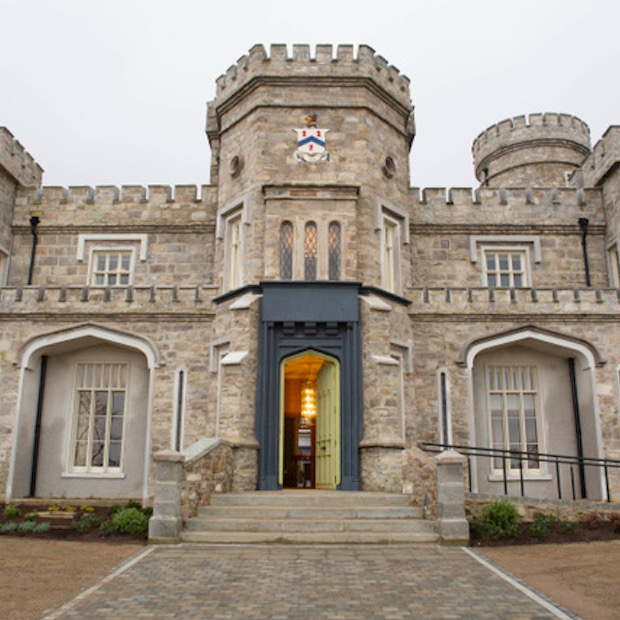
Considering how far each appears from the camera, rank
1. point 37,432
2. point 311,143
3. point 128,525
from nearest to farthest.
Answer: point 128,525 < point 37,432 < point 311,143

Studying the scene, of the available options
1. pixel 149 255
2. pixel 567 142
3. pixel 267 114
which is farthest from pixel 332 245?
pixel 567 142

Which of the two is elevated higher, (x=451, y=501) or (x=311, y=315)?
(x=311, y=315)

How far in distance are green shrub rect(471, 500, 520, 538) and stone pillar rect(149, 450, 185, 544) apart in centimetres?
493

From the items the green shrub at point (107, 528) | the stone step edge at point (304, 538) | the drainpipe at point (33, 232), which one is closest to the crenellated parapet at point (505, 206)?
the stone step edge at point (304, 538)

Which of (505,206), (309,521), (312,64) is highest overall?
(312,64)

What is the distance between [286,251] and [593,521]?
8.59 meters

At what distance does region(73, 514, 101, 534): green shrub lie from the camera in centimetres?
1118

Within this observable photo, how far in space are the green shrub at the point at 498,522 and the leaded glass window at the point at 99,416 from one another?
933cm

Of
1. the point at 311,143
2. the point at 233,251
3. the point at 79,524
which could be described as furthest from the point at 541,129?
the point at 79,524

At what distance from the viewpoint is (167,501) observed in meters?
10.1

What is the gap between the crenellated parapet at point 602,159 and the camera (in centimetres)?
1722

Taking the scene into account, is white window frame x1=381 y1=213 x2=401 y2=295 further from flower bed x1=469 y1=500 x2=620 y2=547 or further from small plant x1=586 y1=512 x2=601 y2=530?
small plant x1=586 y1=512 x2=601 y2=530

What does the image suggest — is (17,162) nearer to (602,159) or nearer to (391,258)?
(391,258)

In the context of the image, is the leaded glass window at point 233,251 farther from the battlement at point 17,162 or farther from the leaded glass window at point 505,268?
the leaded glass window at point 505,268
